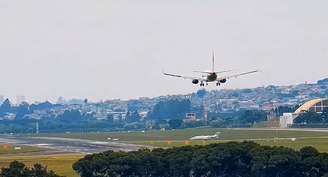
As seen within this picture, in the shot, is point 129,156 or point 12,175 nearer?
point 12,175

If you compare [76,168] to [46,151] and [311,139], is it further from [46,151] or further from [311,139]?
[311,139]

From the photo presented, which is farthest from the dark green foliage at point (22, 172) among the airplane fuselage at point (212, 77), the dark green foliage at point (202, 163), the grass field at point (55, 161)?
the grass field at point (55, 161)

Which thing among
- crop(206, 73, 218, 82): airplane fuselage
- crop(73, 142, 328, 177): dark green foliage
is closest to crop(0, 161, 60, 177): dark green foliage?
crop(73, 142, 328, 177): dark green foliage

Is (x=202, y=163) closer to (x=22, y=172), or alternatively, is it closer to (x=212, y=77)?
(x=212, y=77)

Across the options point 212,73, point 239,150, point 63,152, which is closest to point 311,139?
point 63,152

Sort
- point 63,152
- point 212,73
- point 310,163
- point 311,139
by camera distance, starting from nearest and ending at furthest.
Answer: point 212,73 → point 310,163 → point 63,152 → point 311,139

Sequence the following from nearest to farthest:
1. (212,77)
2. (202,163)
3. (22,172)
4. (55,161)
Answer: (212,77)
(22,172)
(202,163)
(55,161)

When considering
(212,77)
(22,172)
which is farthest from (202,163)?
(22,172)
